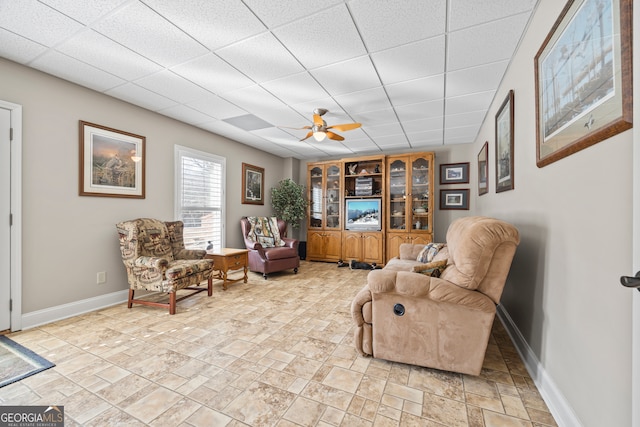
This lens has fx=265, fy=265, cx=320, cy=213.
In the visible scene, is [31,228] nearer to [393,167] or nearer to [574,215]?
[574,215]

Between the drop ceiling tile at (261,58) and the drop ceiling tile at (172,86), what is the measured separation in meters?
0.73

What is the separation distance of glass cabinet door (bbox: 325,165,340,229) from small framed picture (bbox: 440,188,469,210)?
219 cm

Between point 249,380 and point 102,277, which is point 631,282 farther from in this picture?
point 102,277

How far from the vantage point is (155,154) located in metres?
3.71

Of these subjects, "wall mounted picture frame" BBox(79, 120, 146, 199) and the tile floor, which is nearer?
the tile floor

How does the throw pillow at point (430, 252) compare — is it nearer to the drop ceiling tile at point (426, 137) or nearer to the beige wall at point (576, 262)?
the beige wall at point (576, 262)

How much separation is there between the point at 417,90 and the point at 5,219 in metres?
4.28

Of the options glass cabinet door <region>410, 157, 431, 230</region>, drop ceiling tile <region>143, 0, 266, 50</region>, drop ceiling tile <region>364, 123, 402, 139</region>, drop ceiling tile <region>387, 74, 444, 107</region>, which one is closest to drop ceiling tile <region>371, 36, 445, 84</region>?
drop ceiling tile <region>387, 74, 444, 107</region>

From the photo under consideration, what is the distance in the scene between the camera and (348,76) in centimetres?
269

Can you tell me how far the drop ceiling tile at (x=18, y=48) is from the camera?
6.93ft

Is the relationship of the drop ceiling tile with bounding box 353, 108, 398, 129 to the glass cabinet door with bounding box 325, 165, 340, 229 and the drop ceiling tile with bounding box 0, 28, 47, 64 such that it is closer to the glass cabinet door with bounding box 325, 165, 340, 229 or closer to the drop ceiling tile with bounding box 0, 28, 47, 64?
the glass cabinet door with bounding box 325, 165, 340, 229

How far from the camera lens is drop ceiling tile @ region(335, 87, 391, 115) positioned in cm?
309

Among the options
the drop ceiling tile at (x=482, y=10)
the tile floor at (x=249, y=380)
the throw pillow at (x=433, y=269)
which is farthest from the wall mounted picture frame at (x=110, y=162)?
the drop ceiling tile at (x=482, y=10)

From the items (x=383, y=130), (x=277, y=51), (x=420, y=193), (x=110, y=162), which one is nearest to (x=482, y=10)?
(x=277, y=51)
